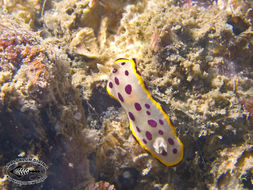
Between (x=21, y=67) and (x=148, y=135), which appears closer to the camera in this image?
(x=21, y=67)

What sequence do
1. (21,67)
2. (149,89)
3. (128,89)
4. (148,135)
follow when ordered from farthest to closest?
(149,89) → (148,135) → (128,89) → (21,67)

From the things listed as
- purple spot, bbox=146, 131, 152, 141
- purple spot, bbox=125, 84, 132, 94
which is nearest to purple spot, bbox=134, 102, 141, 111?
purple spot, bbox=125, 84, 132, 94

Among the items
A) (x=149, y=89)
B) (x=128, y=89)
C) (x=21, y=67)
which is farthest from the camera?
(x=149, y=89)

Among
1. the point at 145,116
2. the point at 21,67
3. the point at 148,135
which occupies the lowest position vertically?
the point at 148,135

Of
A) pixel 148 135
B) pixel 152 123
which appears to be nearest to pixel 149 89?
pixel 152 123

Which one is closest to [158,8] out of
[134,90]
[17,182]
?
[134,90]

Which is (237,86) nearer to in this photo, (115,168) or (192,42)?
(192,42)

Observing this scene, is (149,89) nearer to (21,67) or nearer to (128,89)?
(128,89)
